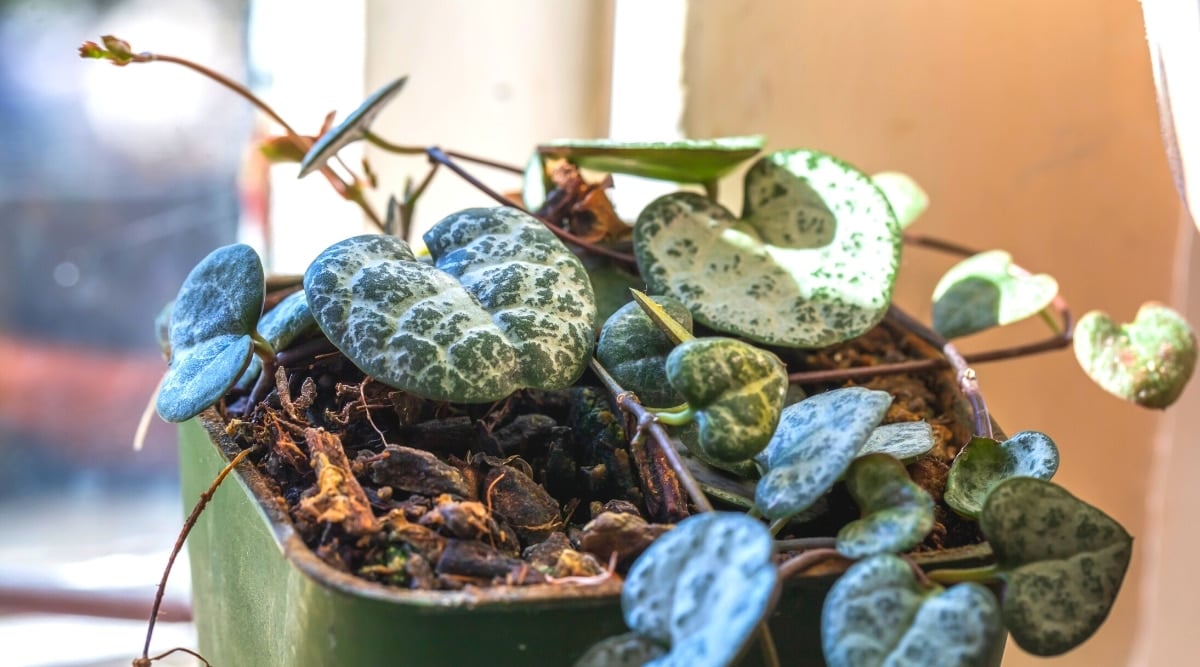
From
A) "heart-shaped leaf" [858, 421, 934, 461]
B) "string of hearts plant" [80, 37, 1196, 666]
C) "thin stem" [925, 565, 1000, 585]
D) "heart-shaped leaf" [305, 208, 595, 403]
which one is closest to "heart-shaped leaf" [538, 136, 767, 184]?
"string of hearts plant" [80, 37, 1196, 666]

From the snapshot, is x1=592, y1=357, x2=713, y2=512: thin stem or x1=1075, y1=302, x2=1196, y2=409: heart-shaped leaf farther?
x1=1075, y1=302, x2=1196, y2=409: heart-shaped leaf

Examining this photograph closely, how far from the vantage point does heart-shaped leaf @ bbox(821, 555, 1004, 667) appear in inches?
13.8

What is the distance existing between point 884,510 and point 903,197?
18.6 inches

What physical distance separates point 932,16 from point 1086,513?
2.14 ft

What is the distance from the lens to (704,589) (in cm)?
35

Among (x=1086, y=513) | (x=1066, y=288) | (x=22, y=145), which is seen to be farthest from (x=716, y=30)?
(x=22, y=145)

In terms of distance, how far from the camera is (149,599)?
105 cm

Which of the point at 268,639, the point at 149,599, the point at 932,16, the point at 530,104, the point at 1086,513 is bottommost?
the point at 149,599

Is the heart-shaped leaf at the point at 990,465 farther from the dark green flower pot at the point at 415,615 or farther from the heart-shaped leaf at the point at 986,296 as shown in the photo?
the heart-shaped leaf at the point at 986,296

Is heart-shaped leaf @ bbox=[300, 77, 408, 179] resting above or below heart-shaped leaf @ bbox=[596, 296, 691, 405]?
above

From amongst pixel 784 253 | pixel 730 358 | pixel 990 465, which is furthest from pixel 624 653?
pixel 784 253

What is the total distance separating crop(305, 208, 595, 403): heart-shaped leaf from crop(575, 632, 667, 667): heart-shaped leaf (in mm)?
149

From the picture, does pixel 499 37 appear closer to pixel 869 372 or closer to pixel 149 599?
pixel 869 372

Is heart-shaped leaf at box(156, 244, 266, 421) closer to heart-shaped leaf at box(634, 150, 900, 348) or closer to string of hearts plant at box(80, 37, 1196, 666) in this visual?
string of hearts plant at box(80, 37, 1196, 666)
